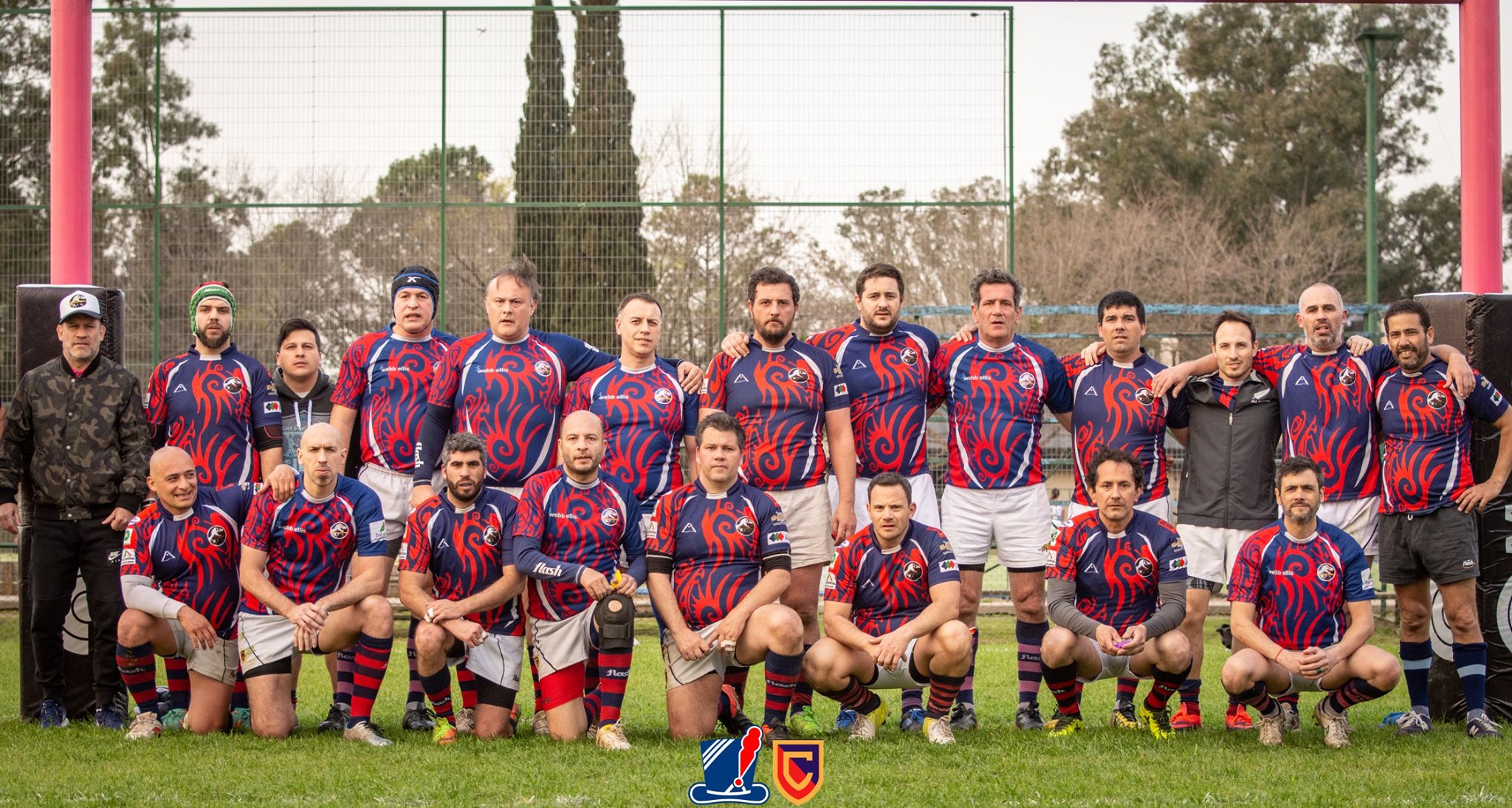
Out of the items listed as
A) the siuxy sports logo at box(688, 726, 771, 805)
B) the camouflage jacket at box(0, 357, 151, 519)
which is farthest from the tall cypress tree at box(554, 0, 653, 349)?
the siuxy sports logo at box(688, 726, 771, 805)

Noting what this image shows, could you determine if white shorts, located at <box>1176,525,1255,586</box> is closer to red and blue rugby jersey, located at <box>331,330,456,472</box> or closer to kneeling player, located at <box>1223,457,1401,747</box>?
kneeling player, located at <box>1223,457,1401,747</box>

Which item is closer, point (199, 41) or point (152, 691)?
point (152, 691)

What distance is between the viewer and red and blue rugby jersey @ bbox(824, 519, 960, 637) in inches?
238

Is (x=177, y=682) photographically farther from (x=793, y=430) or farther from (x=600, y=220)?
(x=600, y=220)

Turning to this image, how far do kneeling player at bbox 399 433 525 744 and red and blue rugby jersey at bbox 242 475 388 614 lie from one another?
26 cm

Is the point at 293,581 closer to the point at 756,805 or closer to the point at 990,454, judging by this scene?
the point at 756,805

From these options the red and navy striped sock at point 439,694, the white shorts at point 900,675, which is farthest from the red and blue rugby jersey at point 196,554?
the white shorts at point 900,675

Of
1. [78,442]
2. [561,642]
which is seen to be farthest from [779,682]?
[78,442]

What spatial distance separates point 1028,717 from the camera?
6.41 m

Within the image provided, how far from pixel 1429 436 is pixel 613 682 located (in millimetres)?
4050

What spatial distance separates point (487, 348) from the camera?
6715 mm

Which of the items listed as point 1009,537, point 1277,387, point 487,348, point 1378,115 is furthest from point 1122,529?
→ point 1378,115

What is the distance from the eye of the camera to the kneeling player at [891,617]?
589cm

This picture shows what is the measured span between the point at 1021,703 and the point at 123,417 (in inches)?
183
